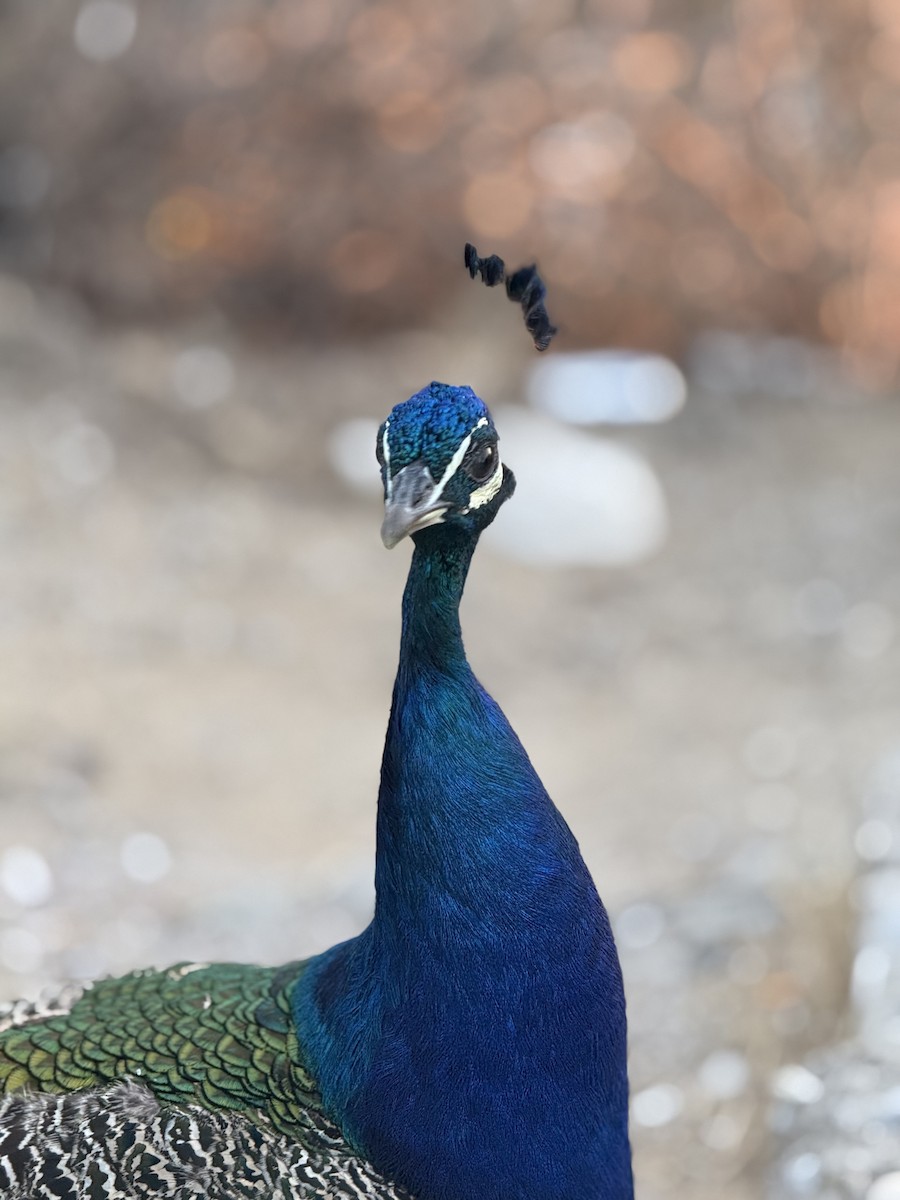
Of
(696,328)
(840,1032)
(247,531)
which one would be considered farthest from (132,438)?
(840,1032)

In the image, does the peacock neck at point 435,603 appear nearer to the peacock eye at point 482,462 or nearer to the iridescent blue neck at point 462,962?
the iridescent blue neck at point 462,962

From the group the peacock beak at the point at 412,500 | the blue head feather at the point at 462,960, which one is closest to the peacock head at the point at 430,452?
the peacock beak at the point at 412,500

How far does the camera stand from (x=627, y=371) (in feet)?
24.0

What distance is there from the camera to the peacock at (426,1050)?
1.90 meters

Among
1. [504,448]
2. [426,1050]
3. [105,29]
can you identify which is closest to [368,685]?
[504,448]

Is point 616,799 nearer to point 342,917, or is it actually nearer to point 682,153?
point 342,917

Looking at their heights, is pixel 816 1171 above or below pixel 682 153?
below

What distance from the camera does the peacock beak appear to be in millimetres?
1713

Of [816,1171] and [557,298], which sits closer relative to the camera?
[816,1171]

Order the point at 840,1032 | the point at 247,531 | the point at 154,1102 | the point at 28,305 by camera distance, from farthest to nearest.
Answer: the point at 28,305 < the point at 247,531 < the point at 840,1032 < the point at 154,1102

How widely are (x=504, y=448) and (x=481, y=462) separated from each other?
15.9ft

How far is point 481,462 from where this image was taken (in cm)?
181

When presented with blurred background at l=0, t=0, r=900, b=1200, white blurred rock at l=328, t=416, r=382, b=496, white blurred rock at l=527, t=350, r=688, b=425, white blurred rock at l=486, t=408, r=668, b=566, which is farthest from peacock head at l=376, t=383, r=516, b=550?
white blurred rock at l=527, t=350, r=688, b=425

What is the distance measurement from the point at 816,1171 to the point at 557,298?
529 cm
